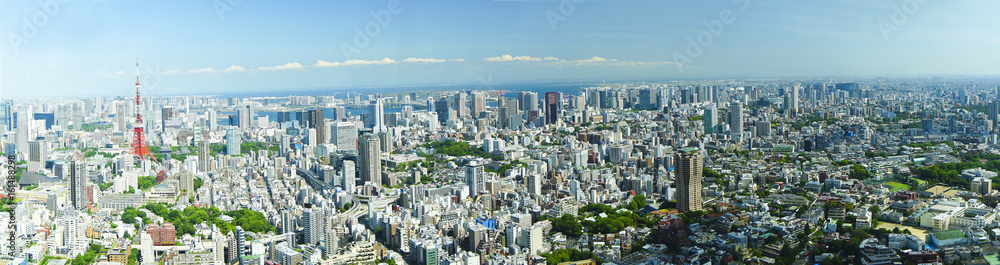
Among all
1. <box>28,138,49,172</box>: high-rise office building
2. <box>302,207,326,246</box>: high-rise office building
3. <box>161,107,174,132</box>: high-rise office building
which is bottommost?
<box>302,207,326,246</box>: high-rise office building

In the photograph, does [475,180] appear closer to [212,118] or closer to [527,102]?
[527,102]

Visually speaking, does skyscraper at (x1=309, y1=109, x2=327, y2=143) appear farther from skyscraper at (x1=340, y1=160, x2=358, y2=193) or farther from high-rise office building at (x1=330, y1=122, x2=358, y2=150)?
skyscraper at (x1=340, y1=160, x2=358, y2=193)

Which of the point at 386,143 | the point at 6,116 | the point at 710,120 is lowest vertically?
the point at 386,143

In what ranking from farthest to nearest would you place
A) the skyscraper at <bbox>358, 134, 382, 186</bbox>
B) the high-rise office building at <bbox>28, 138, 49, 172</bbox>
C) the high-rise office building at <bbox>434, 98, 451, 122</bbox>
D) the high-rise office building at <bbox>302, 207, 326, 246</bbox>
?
1. the high-rise office building at <bbox>434, 98, 451, 122</bbox>
2. the skyscraper at <bbox>358, 134, 382, 186</bbox>
3. the high-rise office building at <bbox>28, 138, 49, 172</bbox>
4. the high-rise office building at <bbox>302, 207, 326, 246</bbox>

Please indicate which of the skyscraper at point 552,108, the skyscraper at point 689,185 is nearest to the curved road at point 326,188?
the skyscraper at point 689,185

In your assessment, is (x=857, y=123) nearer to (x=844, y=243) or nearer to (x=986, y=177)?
(x=986, y=177)

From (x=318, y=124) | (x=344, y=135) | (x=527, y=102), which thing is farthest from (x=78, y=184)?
(x=527, y=102)

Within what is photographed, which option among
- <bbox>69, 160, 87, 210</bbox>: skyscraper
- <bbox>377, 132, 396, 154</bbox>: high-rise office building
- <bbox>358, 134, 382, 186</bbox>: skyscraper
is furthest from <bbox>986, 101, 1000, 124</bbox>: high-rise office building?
<bbox>69, 160, 87, 210</bbox>: skyscraper
